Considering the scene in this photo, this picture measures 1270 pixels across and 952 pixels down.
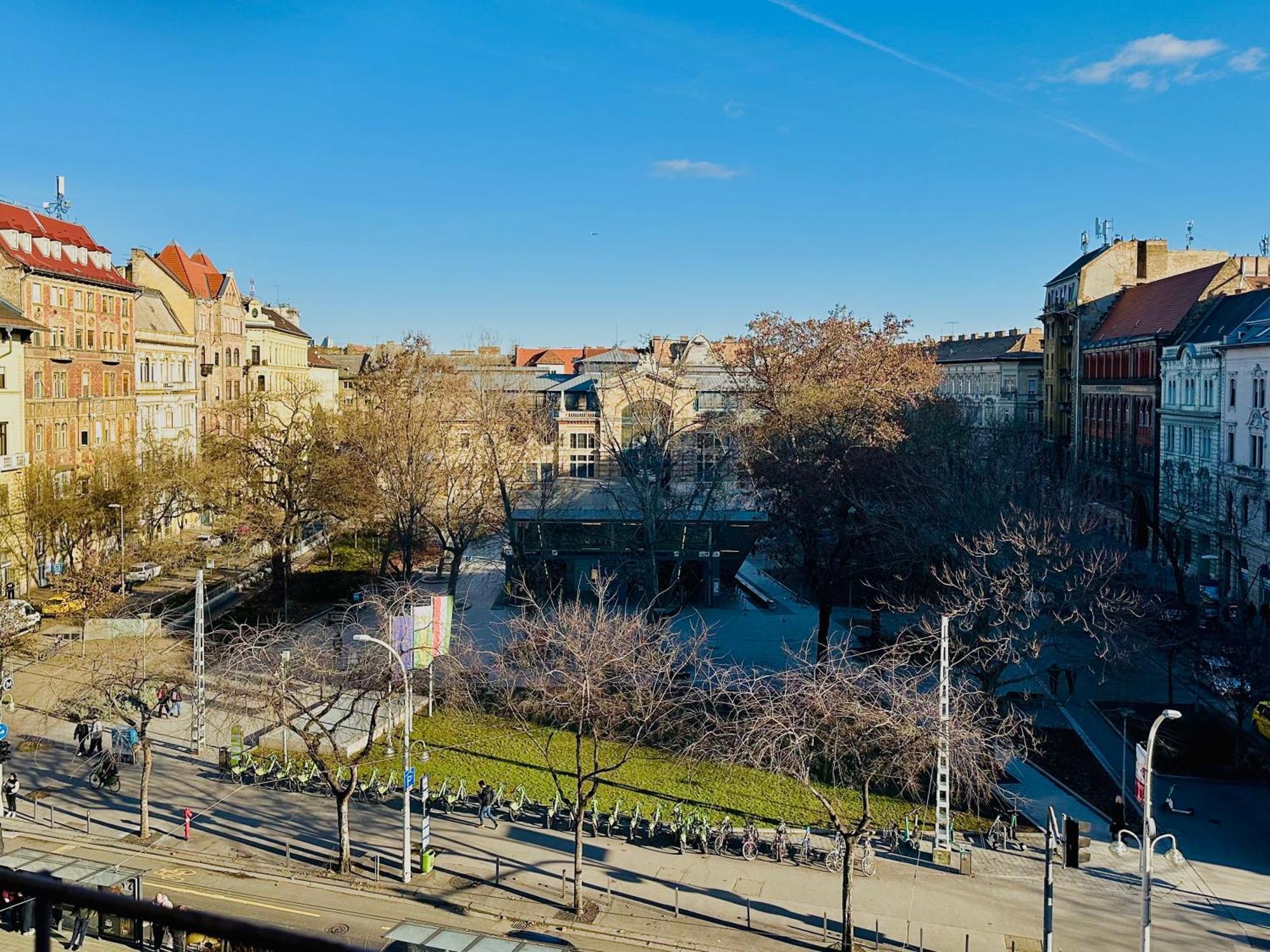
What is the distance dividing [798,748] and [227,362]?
6813cm

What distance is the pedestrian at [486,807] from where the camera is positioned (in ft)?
85.3

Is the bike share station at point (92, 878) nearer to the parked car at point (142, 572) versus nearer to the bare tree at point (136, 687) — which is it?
the bare tree at point (136, 687)

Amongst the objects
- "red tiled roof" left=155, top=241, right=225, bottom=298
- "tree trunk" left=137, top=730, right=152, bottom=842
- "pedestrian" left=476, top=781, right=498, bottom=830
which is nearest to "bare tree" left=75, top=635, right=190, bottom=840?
"tree trunk" left=137, top=730, right=152, bottom=842

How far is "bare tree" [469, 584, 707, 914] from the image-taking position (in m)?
24.9

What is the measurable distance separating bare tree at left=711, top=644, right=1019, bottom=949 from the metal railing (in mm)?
17745

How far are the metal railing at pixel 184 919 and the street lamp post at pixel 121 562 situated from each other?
44.2 m

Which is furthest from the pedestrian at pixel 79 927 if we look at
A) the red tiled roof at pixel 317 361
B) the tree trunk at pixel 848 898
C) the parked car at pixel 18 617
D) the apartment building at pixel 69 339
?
the red tiled roof at pixel 317 361

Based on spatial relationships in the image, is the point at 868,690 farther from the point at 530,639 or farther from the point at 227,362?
Answer: the point at 227,362

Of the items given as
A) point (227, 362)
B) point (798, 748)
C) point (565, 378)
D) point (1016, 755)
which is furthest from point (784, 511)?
point (227, 362)

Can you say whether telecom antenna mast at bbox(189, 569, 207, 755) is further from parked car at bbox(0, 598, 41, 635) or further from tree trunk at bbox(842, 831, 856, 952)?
tree trunk at bbox(842, 831, 856, 952)

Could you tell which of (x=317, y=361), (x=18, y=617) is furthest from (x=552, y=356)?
(x=18, y=617)

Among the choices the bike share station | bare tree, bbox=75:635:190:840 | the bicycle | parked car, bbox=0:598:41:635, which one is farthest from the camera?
parked car, bbox=0:598:41:635

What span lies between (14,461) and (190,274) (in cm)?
2953

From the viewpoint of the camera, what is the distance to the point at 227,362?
79750 millimetres
